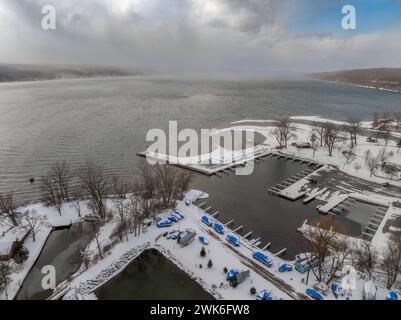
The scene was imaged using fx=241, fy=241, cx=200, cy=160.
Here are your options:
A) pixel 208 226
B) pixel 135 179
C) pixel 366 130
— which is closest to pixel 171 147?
pixel 135 179

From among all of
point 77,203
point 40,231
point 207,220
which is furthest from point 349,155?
point 40,231

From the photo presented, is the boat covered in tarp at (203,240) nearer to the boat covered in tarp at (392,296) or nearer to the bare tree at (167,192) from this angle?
the bare tree at (167,192)

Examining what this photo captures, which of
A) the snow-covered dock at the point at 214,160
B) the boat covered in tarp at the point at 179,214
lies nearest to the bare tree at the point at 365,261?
the boat covered in tarp at the point at 179,214

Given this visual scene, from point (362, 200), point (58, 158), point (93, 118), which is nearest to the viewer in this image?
point (362, 200)

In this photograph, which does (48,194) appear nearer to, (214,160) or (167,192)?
(167,192)
